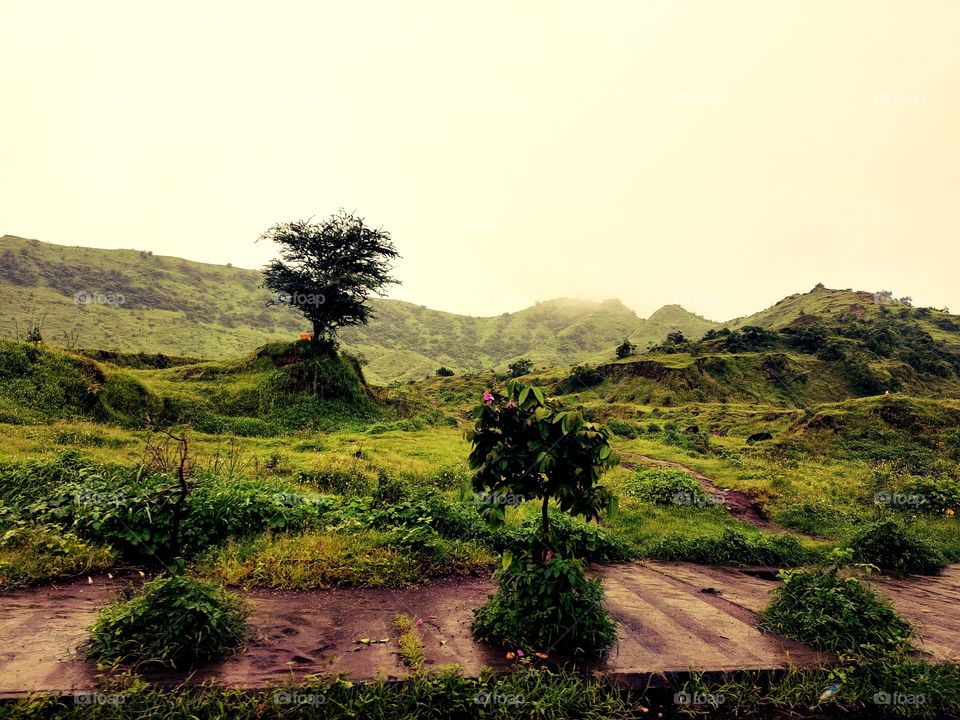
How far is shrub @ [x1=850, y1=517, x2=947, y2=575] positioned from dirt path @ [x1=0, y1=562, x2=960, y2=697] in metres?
1.68

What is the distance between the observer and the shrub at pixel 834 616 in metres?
5.74

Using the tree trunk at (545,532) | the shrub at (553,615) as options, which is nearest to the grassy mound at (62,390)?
the shrub at (553,615)

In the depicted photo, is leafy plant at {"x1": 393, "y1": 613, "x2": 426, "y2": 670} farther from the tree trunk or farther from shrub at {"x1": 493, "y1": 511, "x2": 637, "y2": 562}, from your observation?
shrub at {"x1": 493, "y1": 511, "x2": 637, "y2": 562}

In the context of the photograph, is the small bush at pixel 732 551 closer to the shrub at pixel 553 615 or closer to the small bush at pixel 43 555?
the shrub at pixel 553 615

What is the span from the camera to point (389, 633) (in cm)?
566

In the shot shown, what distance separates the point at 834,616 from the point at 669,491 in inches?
337

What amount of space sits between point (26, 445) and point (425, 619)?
12.8 metres

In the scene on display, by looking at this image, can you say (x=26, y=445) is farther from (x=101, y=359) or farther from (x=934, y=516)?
(x=934, y=516)

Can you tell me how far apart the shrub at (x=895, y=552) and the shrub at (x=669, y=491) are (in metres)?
4.53

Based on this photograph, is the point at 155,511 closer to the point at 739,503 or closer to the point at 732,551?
the point at 732,551

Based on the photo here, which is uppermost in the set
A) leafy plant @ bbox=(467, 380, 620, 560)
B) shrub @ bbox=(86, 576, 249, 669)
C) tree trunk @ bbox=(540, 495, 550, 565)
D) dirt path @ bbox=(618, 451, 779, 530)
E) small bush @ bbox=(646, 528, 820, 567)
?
leafy plant @ bbox=(467, 380, 620, 560)

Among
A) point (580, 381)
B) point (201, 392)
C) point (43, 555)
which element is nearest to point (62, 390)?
point (201, 392)

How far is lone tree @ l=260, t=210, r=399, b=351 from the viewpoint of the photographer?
30.3 m

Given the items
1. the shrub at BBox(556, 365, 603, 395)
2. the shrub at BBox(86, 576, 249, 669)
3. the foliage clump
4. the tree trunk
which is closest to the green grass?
the shrub at BBox(86, 576, 249, 669)
